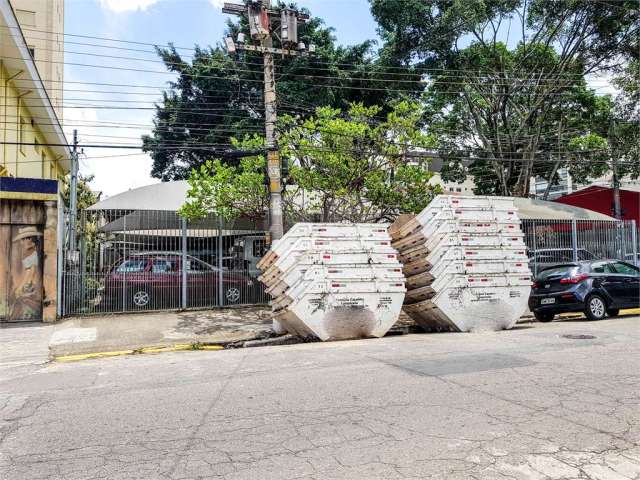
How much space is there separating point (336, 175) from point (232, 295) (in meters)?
4.72

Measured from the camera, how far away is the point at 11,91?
16312 millimetres

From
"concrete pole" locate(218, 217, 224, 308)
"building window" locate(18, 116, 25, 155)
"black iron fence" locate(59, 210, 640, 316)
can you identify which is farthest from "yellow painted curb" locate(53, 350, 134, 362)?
"building window" locate(18, 116, 25, 155)

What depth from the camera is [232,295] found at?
50.6 ft

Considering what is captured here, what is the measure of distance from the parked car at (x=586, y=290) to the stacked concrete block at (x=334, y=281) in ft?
14.9

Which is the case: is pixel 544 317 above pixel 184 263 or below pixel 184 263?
below

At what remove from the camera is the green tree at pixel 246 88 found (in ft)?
79.6

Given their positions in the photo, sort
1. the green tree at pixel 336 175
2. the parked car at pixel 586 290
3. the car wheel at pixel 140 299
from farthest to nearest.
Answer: the car wheel at pixel 140 299 → the green tree at pixel 336 175 → the parked car at pixel 586 290

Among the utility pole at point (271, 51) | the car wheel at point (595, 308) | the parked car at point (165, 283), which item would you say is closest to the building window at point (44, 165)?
the parked car at point (165, 283)

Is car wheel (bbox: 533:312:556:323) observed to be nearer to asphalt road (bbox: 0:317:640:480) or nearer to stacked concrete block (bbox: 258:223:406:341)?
stacked concrete block (bbox: 258:223:406:341)

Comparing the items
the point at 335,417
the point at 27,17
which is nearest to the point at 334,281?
the point at 335,417

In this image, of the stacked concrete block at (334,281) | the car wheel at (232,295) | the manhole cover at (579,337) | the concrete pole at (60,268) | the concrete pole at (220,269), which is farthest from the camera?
the car wheel at (232,295)

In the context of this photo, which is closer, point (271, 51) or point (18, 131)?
point (271, 51)

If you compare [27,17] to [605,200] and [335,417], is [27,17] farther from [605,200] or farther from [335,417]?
[605,200]

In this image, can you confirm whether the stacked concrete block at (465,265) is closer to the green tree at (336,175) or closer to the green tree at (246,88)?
the green tree at (336,175)
